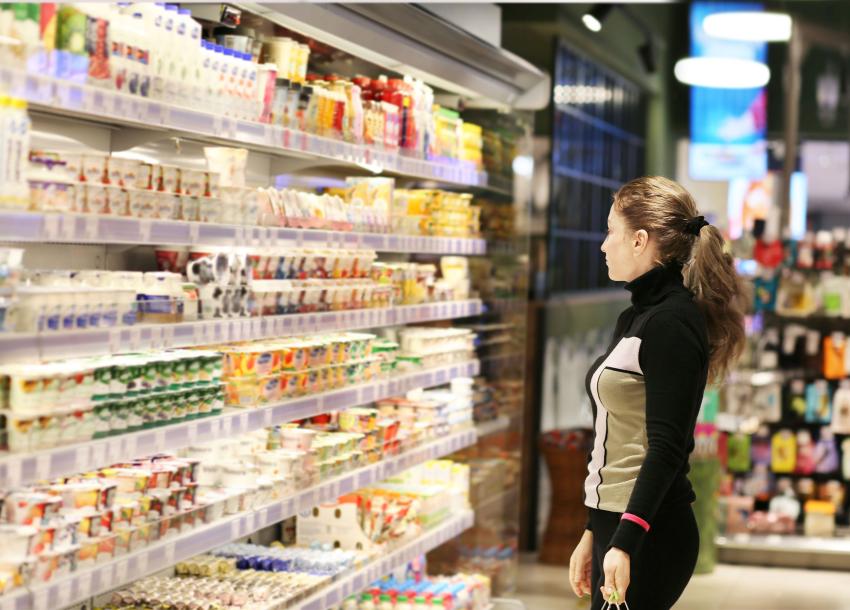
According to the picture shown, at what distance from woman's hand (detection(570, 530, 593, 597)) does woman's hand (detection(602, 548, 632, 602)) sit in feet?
1.44

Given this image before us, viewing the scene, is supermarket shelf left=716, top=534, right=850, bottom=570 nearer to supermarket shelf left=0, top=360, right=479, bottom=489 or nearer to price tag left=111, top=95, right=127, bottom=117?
supermarket shelf left=0, top=360, right=479, bottom=489

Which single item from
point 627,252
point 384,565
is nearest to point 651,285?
point 627,252

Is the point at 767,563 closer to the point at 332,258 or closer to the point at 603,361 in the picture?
the point at 332,258

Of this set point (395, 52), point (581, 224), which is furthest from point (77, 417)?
point (581, 224)

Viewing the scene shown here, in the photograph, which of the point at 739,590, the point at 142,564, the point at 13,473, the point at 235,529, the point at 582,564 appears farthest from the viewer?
the point at 739,590

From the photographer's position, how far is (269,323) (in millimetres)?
4352

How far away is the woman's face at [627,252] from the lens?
11.4 ft

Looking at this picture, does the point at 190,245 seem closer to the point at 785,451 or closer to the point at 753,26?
the point at 785,451

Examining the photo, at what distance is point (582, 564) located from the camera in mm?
3703

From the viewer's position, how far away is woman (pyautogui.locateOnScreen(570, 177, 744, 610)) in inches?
126

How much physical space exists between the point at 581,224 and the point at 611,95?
5.65 feet

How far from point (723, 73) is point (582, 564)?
789 cm

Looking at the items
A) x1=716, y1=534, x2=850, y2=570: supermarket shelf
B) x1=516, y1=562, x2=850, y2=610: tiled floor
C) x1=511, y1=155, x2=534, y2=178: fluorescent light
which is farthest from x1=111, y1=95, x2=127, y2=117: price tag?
x1=716, y1=534, x2=850, y2=570: supermarket shelf

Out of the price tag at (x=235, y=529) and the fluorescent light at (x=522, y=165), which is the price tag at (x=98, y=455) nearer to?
the price tag at (x=235, y=529)
